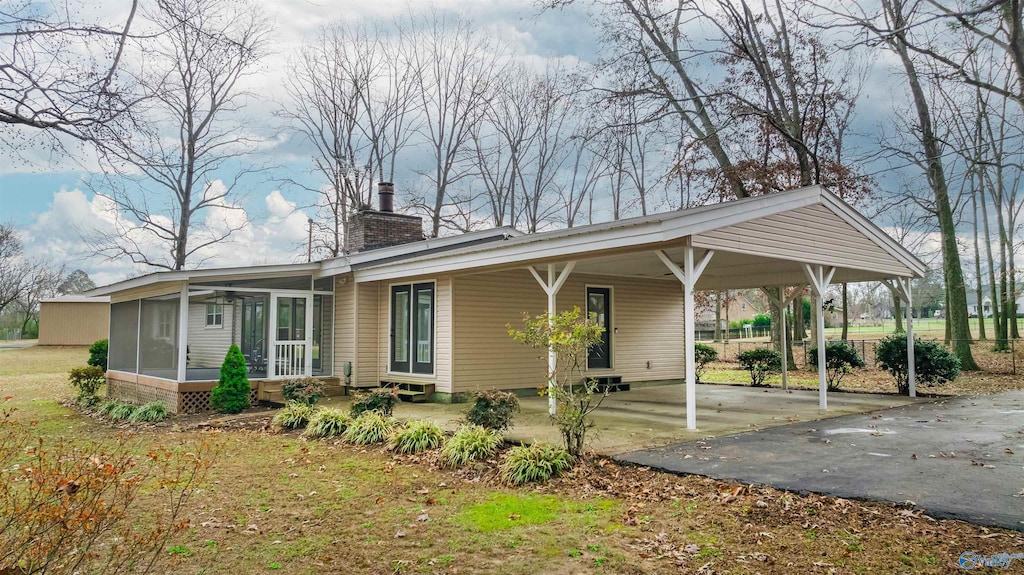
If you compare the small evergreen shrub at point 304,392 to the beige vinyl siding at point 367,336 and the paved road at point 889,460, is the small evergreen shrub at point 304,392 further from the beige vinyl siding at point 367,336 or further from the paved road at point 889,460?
the paved road at point 889,460

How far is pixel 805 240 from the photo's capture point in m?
9.83

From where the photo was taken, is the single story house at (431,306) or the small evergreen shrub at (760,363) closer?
the single story house at (431,306)

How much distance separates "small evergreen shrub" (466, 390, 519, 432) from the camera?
7.61 metres

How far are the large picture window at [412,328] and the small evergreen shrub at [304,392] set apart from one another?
230 centimetres

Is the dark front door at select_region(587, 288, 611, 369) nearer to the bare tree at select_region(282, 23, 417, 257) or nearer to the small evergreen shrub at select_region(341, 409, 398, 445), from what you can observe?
the small evergreen shrub at select_region(341, 409, 398, 445)

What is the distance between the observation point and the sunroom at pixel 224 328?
1167 cm

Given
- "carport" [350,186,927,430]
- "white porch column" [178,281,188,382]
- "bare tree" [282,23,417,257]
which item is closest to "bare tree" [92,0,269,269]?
"bare tree" [282,23,417,257]

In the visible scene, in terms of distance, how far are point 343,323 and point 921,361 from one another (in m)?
12.0

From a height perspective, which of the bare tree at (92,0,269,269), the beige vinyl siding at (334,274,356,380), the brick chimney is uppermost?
the bare tree at (92,0,269,269)

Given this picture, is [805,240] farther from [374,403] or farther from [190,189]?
[190,189]


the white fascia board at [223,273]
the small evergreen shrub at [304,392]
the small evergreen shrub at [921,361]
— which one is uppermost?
the white fascia board at [223,273]

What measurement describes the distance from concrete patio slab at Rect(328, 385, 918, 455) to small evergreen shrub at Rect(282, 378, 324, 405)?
1.35 meters

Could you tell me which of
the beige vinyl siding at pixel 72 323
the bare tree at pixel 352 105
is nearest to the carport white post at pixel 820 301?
the bare tree at pixel 352 105

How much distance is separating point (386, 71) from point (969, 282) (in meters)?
29.2
